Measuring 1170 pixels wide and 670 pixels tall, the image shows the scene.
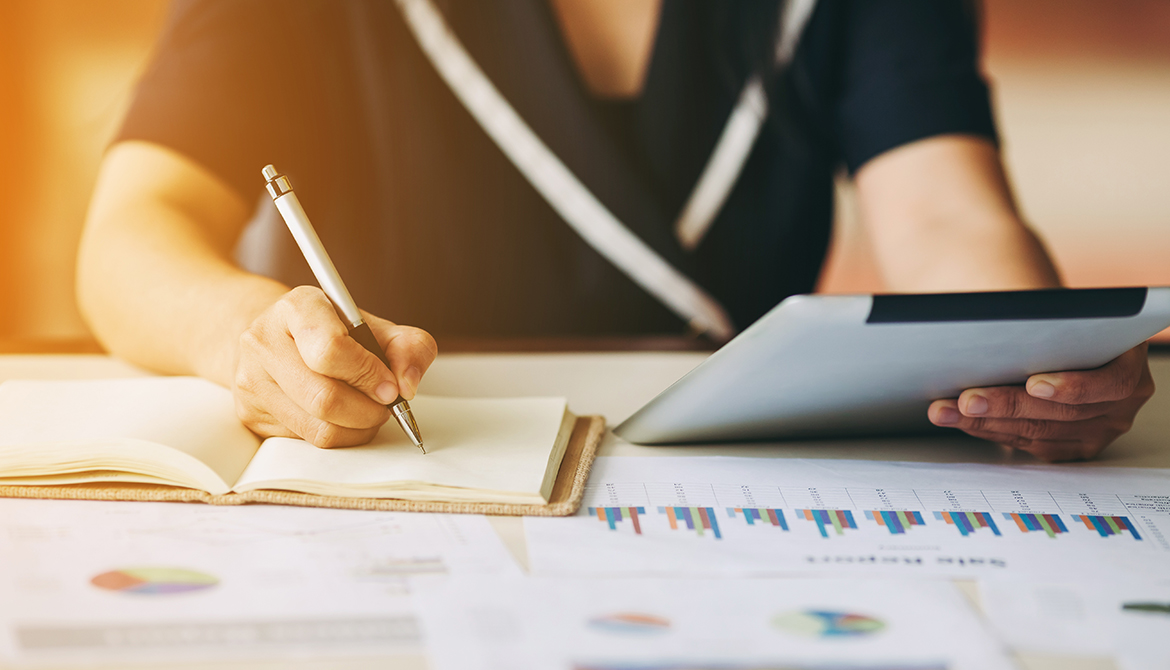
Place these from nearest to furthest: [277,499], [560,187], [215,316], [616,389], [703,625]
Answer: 1. [703,625]
2. [277,499]
3. [215,316]
4. [616,389]
5. [560,187]

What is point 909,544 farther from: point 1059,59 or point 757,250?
point 1059,59

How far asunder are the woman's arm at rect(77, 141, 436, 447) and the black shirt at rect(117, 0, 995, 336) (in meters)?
0.10

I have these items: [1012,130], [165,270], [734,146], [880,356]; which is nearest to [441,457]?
[880,356]

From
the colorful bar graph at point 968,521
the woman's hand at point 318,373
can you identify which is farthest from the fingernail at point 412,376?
the colorful bar graph at point 968,521

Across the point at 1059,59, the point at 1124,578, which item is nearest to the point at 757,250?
the point at 1124,578

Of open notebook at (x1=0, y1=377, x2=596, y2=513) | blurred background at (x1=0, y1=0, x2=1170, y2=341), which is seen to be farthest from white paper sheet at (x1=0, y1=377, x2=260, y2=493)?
blurred background at (x1=0, y1=0, x2=1170, y2=341)

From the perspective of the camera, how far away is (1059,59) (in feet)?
8.02

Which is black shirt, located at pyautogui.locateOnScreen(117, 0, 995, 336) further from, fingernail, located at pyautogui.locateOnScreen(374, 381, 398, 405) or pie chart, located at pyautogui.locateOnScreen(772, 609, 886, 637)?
pie chart, located at pyautogui.locateOnScreen(772, 609, 886, 637)

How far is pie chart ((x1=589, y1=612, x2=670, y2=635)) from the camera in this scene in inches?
13.4

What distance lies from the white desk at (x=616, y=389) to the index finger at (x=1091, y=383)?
6cm

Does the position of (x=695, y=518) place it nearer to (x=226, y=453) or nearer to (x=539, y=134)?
(x=226, y=453)

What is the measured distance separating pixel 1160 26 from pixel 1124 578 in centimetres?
272

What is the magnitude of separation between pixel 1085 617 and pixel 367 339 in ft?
1.32

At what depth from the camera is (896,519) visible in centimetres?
46
